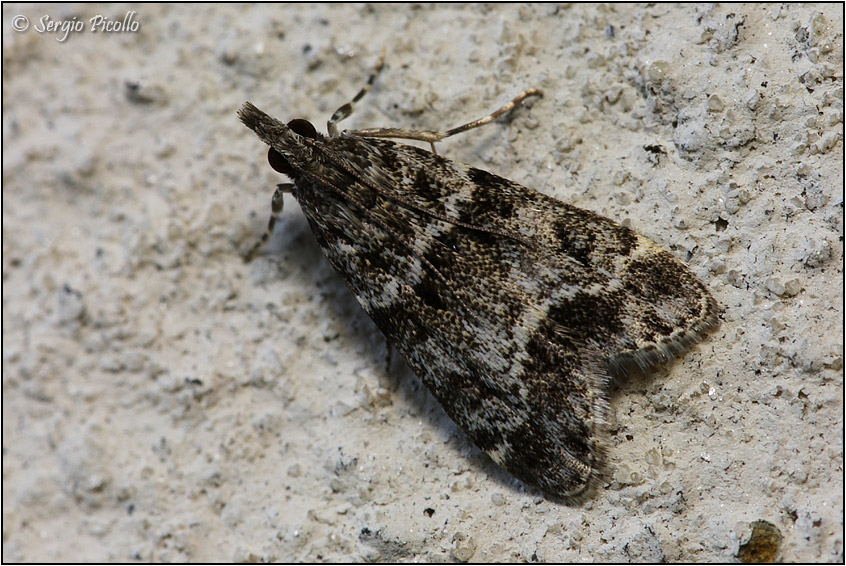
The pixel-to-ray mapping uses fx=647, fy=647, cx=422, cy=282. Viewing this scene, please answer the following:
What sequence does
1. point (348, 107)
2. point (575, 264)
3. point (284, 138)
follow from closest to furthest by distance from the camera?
point (575, 264), point (284, 138), point (348, 107)

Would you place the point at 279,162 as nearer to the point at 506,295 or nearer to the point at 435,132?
the point at 435,132

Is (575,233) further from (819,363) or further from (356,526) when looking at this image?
(356,526)

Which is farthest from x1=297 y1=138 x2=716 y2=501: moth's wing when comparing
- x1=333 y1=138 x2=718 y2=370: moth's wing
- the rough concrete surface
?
the rough concrete surface

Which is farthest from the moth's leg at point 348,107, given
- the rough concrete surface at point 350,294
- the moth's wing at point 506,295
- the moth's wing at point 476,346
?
the moth's wing at point 476,346

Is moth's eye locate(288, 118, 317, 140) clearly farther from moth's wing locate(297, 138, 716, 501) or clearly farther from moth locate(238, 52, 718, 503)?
moth's wing locate(297, 138, 716, 501)

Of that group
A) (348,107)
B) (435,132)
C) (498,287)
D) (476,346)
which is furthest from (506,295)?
(348,107)

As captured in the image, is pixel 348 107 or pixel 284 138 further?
pixel 348 107
